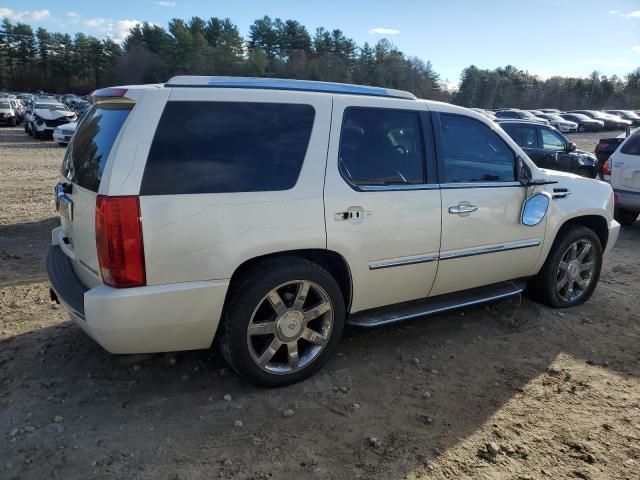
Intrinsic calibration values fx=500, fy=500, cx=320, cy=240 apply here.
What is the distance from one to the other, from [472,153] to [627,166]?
5392 mm

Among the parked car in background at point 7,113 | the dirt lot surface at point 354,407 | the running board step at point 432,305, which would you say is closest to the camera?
the dirt lot surface at point 354,407

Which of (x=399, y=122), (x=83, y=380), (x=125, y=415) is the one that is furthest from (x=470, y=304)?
(x=83, y=380)

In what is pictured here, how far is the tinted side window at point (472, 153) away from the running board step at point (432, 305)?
3.10ft

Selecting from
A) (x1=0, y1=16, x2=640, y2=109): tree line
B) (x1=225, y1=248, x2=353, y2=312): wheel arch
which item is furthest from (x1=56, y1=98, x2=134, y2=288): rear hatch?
(x1=0, y1=16, x2=640, y2=109): tree line

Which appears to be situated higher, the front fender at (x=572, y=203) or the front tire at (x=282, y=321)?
the front fender at (x=572, y=203)

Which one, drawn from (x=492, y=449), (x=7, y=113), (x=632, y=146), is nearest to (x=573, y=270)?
(x=492, y=449)

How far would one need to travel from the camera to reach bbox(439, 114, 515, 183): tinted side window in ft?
12.7

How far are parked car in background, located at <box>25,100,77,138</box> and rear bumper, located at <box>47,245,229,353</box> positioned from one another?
73.9 ft

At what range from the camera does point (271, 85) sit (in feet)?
10.7

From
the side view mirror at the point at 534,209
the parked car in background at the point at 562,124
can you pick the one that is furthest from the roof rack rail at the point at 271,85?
the parked car in background at the point at 562,124

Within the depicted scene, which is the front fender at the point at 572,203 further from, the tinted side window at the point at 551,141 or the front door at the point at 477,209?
the tinted side window at the point at 551,141

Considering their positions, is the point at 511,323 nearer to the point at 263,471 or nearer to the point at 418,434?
the point at 418,434

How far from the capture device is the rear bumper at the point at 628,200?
25.9 ft

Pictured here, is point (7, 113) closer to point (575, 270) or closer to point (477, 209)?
point (477, 209)
